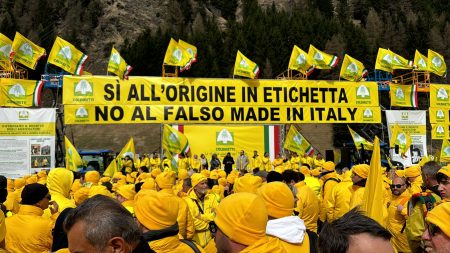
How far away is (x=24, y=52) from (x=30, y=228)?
1731cm

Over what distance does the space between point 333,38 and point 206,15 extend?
28.8 meters

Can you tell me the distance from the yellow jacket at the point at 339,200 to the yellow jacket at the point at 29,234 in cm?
360

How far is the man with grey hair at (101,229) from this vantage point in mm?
1929

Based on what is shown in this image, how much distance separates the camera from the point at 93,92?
19375 mm

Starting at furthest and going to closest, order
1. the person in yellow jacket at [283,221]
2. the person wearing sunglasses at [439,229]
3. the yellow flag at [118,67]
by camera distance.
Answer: the yellow flag at [118,67] → the person in yellow jacket at [283,221] → the person wearing sunglasses at [439,229]

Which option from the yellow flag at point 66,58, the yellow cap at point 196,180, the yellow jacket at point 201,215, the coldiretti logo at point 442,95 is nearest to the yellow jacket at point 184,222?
the yellow jacket at point 201,215

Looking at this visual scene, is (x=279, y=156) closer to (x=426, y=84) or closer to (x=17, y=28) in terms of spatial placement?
(x=426, y=84)

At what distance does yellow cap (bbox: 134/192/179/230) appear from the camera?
11.0 feet

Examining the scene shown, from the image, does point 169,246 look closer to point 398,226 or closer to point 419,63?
point 398,226

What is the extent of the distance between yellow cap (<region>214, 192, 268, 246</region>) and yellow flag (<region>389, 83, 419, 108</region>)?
22.7 meters

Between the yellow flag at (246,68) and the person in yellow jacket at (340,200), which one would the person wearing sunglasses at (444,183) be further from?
the yellow flag at (246,68)

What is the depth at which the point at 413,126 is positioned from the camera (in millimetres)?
24047

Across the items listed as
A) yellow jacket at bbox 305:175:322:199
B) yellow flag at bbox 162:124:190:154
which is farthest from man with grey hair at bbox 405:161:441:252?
yellow flag at bbox 162:124:190:154

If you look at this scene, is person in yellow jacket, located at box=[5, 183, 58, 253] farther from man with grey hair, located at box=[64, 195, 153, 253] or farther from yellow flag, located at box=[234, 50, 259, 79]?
yellow flag, located at box=[234, 50, 259, 79]
